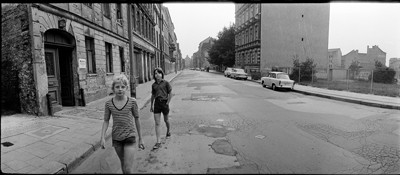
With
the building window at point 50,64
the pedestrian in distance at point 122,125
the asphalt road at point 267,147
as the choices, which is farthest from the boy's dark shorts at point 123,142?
the building window at point 50,64

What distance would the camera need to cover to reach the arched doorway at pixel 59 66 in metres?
7.30

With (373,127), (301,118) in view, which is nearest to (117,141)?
(301,118)

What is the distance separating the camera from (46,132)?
16.2ft

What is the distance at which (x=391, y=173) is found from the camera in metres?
3.30

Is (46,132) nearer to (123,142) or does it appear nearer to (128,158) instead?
(123,142)

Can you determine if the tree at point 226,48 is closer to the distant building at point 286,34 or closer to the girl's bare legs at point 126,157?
the distant building at point 286,34

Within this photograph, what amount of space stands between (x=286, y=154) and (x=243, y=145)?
2.84ft

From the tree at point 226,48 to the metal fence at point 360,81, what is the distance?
22409 millimetres

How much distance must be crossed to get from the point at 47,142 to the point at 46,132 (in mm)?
834

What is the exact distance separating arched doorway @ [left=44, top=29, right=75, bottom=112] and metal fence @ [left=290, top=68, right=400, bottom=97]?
1735 cm

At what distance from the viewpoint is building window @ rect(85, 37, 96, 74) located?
960 centimetres

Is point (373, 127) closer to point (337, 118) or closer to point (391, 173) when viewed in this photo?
point (337, 118)

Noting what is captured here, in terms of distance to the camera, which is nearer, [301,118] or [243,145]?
[243,145]

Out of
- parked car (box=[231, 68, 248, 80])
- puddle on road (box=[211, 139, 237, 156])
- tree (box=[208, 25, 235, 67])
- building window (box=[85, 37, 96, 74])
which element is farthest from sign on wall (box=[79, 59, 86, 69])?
tree (box=[208, 25, 235, 67])
